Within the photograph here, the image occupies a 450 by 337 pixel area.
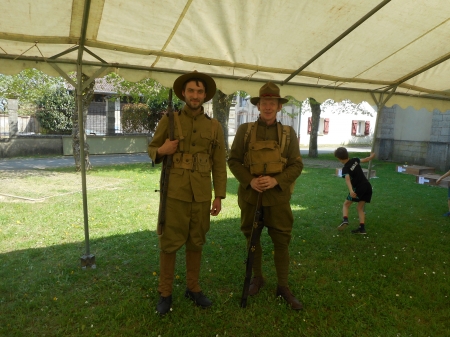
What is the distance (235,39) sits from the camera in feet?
12.9

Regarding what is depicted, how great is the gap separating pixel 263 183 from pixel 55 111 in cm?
2208

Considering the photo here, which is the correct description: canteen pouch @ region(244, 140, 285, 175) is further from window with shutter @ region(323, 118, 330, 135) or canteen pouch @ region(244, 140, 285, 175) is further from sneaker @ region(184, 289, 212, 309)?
window with shutter @ region(323, 118, 330, 135)

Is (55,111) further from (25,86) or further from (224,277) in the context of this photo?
(224,277)

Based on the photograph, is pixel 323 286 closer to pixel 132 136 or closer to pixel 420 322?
pixel 420 322

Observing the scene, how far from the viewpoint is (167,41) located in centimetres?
384

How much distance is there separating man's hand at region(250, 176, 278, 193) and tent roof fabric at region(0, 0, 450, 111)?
62.8 inches

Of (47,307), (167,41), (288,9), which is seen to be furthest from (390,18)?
(47,307)

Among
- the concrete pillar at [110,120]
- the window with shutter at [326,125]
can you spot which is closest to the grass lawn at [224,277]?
the concrete pillar at [110,120]

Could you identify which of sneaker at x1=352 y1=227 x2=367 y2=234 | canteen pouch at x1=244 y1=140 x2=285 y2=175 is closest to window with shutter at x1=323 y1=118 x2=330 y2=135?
sneaker at x1=352 y1=227 x2=367 y2=234

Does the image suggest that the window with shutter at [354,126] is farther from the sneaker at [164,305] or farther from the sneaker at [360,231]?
the sneaker at [164,305]

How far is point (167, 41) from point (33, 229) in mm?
4160

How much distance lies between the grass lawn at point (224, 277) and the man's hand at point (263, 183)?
3.83 feet

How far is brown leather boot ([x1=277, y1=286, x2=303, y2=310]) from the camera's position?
138 inches

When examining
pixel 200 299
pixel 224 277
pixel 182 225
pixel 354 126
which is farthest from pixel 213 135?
pixel 354 126
